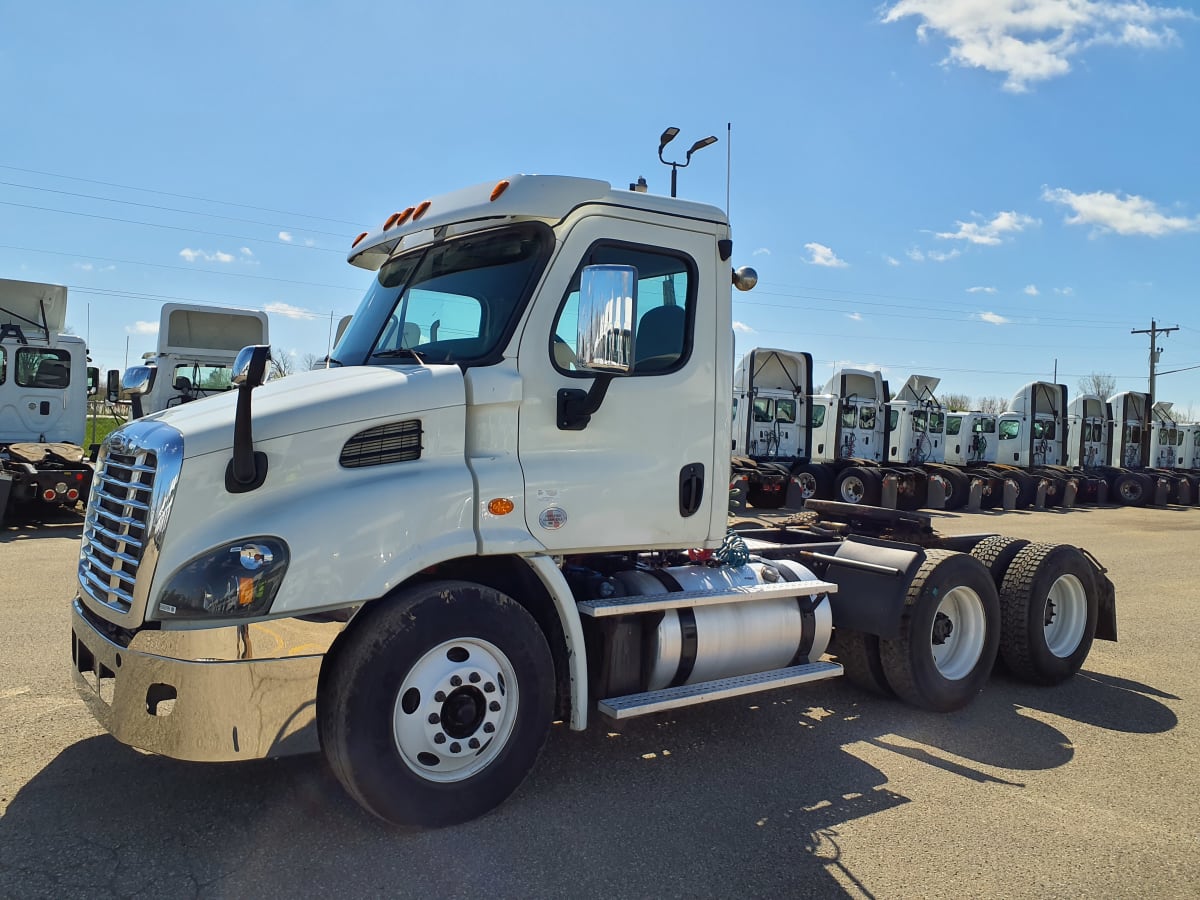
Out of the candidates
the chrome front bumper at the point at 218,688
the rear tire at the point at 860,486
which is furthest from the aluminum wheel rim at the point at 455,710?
the rear tire at the point at 860,486

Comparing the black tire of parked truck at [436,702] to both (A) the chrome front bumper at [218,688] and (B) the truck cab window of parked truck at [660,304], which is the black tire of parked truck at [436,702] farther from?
(B) the truck cab window of parked truck at [660,304]

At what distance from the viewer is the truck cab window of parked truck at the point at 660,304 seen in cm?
463

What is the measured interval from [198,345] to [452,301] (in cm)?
1216

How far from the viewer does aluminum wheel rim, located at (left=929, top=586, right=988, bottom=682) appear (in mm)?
6043

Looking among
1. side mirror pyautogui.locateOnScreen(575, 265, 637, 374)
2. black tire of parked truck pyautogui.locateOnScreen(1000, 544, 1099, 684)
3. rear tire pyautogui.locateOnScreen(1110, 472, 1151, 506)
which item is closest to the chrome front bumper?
side mirror pyautogui.locateOnScreen(575, 265, 637, 374)

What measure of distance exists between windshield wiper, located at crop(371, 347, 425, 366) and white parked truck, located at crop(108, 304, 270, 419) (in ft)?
36.3

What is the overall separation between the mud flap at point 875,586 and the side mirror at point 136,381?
14.7 ft

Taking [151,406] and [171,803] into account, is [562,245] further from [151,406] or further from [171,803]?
[151,406]

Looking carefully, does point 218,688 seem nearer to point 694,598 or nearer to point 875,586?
point 694,598

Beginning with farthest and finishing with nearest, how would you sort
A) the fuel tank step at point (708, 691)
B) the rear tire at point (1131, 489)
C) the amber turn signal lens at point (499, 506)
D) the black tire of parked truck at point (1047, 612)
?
the rear tire at point (1131, 489) < the black tire of parked truck at point (1047, 612) < the fuel tank step at point (708, 691) < the amber turn signal lens at point (499, 506)

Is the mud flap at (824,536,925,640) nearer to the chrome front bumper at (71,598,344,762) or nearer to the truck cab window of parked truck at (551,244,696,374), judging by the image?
the truck cab window of parked truck at (551,244,696,374)

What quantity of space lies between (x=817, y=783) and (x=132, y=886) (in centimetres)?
309

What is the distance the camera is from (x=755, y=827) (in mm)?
4004

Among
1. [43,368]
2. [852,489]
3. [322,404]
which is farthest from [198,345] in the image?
[852,489]
